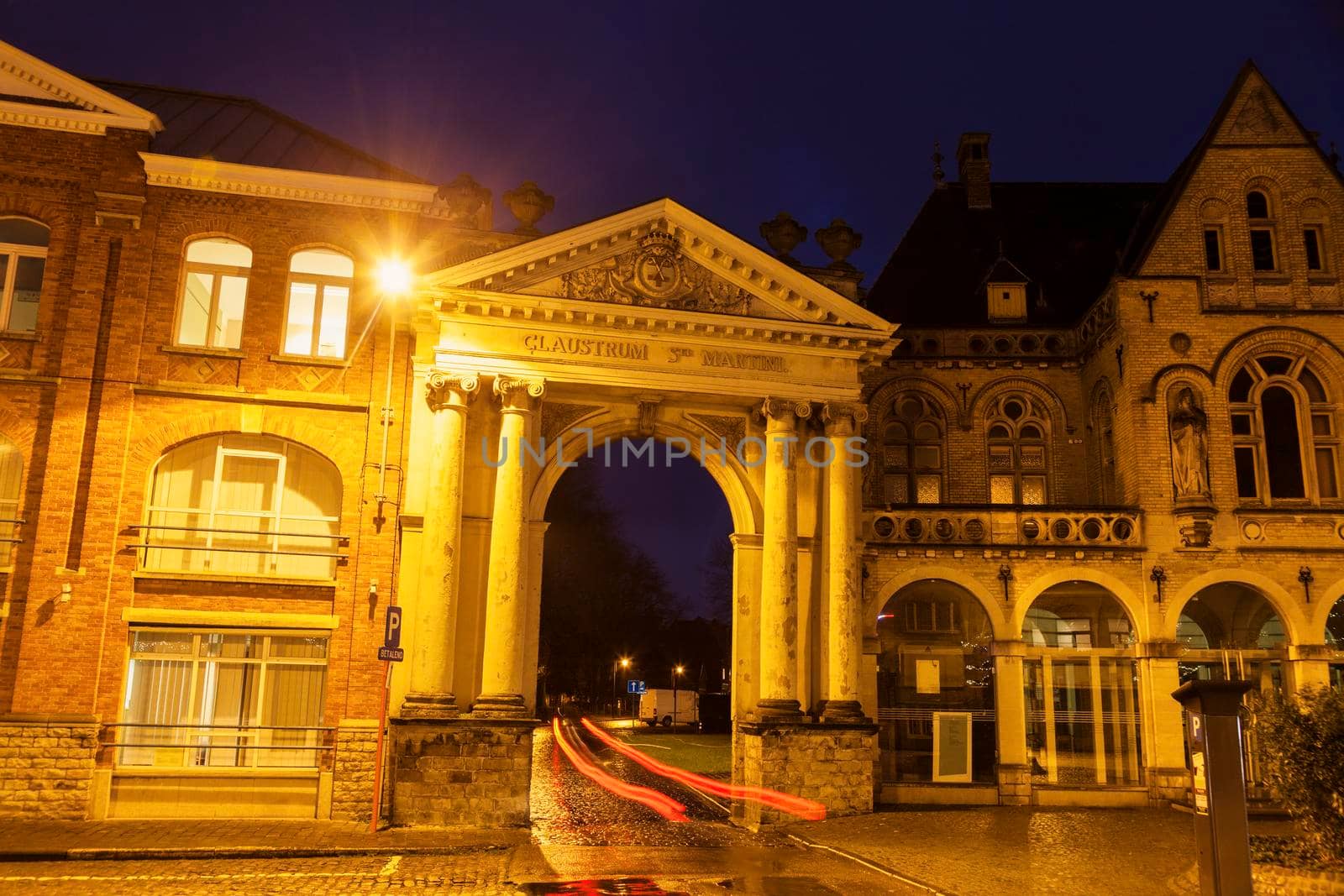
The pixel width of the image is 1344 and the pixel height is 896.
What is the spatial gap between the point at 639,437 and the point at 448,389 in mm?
4114

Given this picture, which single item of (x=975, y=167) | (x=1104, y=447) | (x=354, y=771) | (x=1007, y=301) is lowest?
(x=354, y=771)

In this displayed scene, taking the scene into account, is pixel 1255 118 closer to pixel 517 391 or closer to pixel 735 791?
pixel 517 391

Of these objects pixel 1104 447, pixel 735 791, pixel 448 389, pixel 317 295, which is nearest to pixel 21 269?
pixel 317 295

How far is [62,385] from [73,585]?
3434mm

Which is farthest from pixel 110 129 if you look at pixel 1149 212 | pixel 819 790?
pixel 1149 212

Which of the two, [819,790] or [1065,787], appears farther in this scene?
[1065,787]

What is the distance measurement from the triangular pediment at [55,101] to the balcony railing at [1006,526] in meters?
16.1

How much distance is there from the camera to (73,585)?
17547 mm

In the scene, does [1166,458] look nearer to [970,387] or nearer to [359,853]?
[970,387]

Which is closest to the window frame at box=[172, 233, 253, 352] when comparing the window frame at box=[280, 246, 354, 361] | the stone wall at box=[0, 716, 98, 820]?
the window frame at box=[280, 246, 354, 361]

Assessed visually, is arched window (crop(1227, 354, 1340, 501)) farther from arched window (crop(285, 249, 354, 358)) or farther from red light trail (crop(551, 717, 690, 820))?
arched window (crop(285, 249, 354, 358))

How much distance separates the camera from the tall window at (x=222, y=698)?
1750 cm

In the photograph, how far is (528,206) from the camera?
20438 millimetres

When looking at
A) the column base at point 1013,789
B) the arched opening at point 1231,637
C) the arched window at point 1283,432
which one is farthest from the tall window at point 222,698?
the arched window at point 1283,432
